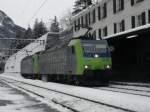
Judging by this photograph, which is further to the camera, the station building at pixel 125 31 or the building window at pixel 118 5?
the building window at pixel 118 5

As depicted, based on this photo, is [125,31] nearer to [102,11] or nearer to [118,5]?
[118,5]

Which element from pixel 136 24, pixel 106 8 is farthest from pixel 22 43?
pixel 136 24

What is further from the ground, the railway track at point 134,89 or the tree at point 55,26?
the tree at point 55,26

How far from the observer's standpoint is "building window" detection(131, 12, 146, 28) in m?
41.8

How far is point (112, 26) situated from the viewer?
5022cm

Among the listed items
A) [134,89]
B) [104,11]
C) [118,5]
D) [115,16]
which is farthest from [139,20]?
[134,89]

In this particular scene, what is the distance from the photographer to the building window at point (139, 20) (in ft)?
137

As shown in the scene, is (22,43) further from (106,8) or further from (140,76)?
(140,76)

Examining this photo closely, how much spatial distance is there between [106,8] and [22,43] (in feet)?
286

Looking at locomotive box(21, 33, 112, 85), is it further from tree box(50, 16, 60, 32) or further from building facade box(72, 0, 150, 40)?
tree box(50, 16, 60, 32)

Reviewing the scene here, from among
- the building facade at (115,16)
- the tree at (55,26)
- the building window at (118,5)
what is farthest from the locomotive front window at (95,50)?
the tree at (55,26)

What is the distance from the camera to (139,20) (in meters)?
42.8

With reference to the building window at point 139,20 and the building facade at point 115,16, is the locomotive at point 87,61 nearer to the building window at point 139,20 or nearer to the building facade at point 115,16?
the building facade at point 115,16

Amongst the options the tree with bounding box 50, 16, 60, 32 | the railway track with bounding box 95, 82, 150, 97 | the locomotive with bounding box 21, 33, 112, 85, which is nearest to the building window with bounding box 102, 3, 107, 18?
the locomotive with bounding box 21, 33, 112, 85
